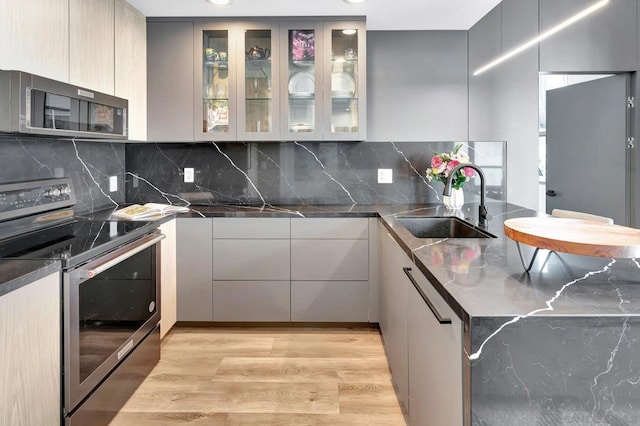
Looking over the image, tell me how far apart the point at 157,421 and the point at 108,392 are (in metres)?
0.25

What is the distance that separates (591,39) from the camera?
337 cm

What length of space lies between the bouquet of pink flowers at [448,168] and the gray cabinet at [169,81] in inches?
68.4

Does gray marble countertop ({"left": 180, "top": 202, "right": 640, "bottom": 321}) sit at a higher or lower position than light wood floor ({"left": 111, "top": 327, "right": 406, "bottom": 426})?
higher

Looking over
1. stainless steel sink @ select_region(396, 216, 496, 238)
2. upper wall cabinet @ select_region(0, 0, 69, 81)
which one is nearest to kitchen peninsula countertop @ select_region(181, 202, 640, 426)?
stainless steel sink @ select_region(396, 216, 496, 238)

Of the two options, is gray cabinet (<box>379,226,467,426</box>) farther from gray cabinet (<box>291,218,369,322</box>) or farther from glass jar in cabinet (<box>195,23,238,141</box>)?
glass jar in cabinet (<box>195,23,238,141</box>)

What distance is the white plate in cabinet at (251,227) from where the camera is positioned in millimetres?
2854

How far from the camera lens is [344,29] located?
2.97 meters

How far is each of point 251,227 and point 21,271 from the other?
63.5 inches

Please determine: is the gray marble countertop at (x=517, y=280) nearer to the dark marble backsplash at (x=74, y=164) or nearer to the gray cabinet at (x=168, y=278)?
the gray cabinet at (x=168, y=278)

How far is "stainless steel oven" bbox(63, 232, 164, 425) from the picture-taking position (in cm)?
155

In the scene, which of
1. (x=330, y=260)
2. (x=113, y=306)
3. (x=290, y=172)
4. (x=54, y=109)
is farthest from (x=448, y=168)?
(x=54, y=109)

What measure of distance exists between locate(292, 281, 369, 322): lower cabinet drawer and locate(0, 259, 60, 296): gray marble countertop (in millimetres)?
1672

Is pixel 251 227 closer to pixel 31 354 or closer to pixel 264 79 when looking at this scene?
pixel 264 79

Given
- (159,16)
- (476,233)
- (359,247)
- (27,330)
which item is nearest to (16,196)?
(27,330)
